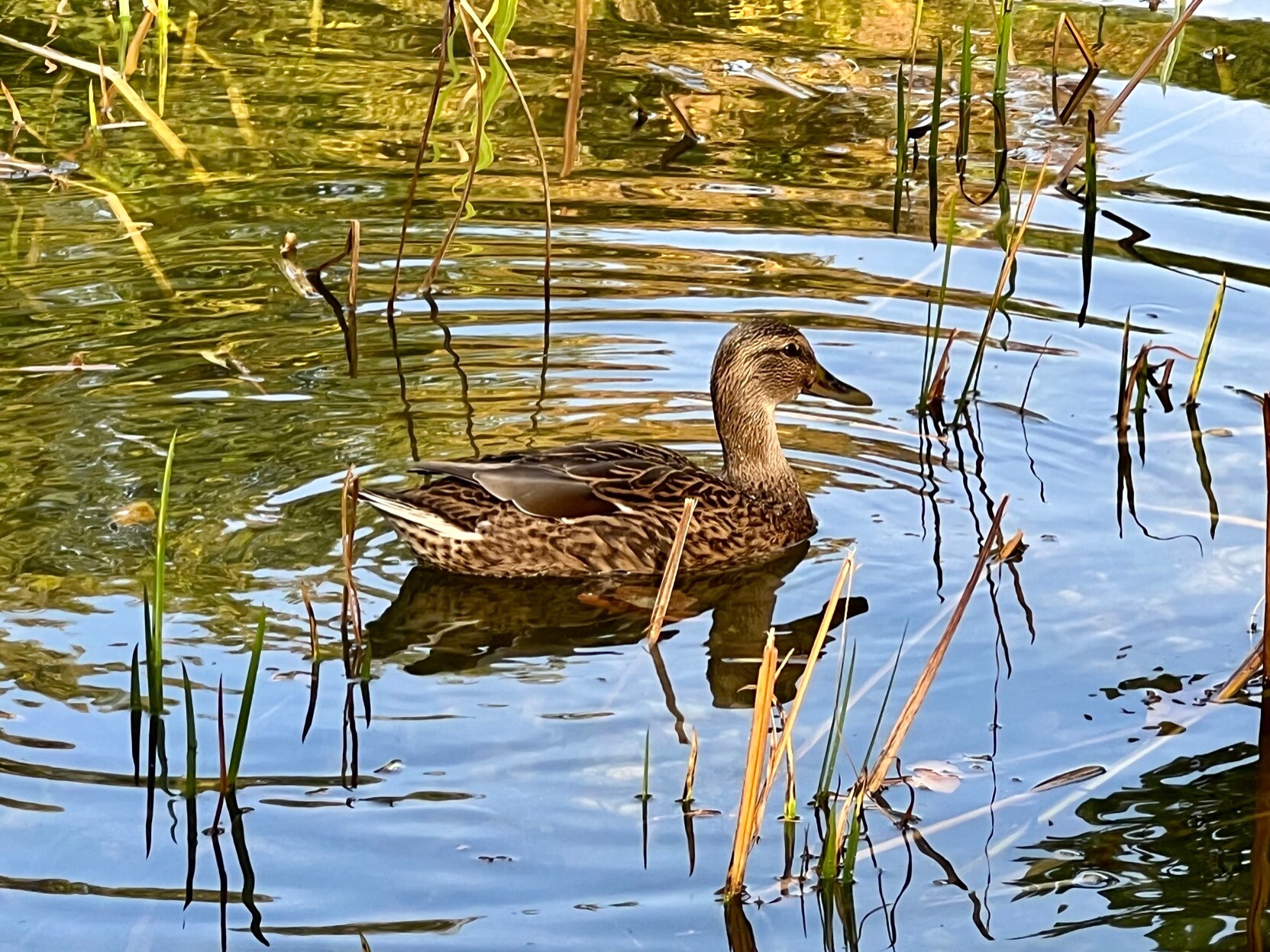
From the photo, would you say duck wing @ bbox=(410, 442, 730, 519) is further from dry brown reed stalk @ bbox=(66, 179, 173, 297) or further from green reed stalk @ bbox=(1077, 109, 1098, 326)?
dry brown reed stalk @ bbox=(66, 179, 173, 297)

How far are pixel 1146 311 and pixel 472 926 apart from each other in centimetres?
551

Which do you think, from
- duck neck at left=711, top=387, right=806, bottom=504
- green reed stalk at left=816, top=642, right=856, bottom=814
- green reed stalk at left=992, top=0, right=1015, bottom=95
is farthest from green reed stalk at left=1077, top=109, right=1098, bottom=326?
green reed stalk at left=816, top=642, right=856, bottom=814

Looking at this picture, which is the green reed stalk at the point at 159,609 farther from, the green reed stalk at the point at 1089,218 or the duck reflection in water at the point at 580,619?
the green reed stalk at the point at 1089,218

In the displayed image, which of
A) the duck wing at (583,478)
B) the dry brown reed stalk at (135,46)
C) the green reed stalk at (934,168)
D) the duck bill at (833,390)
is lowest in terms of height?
A: the duck wing at (583,478)

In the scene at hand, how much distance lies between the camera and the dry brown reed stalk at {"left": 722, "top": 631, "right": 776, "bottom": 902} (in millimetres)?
4348

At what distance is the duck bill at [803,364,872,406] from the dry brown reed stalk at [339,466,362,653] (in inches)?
95.8

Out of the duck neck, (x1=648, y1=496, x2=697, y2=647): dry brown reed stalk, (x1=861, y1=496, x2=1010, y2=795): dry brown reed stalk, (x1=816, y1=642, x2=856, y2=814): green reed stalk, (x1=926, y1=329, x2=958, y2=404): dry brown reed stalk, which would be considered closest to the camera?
(x1=816, y1=642, x2=856, y2=814): green reed stalk

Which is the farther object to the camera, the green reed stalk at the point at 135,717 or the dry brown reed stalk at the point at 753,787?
the green reed stalk at the point at 135,717

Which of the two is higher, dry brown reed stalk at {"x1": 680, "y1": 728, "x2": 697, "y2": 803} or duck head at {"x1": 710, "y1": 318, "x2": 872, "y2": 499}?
duck head at {"x1": 710, "y1": 318, "x2": 872, "y2": 499}

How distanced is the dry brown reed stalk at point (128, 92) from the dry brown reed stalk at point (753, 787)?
5114 millimetres

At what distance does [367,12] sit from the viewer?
517 inches

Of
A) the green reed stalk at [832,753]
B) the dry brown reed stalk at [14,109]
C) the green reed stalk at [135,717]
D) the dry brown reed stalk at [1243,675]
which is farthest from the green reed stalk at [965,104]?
the dry brown reed stalk at [14,109]

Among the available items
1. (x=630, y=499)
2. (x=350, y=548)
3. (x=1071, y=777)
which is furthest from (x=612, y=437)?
(x=1071, y=777)

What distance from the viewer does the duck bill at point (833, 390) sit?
7609 millimetres
